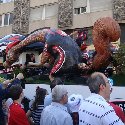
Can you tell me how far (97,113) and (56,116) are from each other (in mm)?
1267

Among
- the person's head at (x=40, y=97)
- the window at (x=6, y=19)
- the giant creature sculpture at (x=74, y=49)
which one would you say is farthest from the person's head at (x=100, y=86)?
the window at (x=6, y=19)

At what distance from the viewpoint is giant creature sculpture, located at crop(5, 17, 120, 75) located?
33.5ft

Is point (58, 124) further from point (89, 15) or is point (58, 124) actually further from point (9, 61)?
point (89, 15)

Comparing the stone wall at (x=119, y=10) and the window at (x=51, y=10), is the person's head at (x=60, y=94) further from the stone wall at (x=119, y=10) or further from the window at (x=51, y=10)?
the window at (x=51, y=10)

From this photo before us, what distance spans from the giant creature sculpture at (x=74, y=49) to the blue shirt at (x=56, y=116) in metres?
4.80

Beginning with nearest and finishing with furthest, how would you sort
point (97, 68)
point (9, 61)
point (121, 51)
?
point (97, 68), point (121, 51), point (9, 61)

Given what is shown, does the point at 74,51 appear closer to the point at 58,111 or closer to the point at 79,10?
the point at 58,111

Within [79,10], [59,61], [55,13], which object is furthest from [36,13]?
[59,61]

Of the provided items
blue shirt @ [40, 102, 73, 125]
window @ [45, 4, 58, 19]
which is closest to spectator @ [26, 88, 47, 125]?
blue shirt @ [40, 102, 73, 125]

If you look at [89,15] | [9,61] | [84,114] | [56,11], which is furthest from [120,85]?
[56,11]

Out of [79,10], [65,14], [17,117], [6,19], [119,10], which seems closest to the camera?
[17,117]

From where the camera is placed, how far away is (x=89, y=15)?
2706 centimetres

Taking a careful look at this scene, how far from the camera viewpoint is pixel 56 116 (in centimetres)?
540

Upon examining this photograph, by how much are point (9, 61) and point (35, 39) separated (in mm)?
1430
